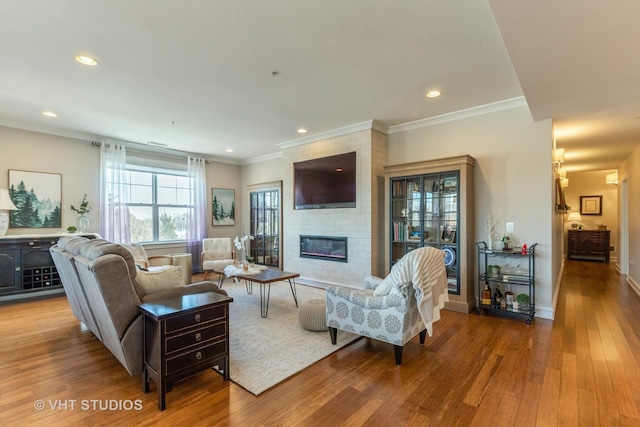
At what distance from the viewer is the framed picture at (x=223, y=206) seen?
760cm

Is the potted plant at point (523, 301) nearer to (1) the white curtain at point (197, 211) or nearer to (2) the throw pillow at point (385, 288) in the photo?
(2) the throw pillow at point (385, 288)

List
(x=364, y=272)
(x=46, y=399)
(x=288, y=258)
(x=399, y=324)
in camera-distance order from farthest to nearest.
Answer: (x=288, y=258) < (x=364, y=272) < (x=399, y=324) < (x=46, y=399)

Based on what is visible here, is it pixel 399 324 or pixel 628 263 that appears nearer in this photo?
pixel 399 324

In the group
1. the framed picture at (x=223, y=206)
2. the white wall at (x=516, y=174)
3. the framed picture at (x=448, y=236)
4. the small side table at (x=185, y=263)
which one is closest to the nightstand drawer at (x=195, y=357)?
the framed picture at (x=448, y=236)

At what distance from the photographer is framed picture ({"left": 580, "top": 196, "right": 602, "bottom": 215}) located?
9.11m

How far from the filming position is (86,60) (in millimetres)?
2951

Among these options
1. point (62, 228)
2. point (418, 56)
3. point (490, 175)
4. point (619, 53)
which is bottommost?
point (62, 228)

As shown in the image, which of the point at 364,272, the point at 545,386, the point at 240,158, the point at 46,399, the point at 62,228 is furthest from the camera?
the point at 240,158

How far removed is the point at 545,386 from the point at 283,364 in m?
2.05

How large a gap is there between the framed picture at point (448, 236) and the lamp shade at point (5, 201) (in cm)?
641

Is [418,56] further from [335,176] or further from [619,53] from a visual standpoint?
[335,176]

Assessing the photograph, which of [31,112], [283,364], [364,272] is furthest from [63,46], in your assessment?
[364,272]

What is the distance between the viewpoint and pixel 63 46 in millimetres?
2705

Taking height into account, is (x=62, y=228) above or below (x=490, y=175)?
below
